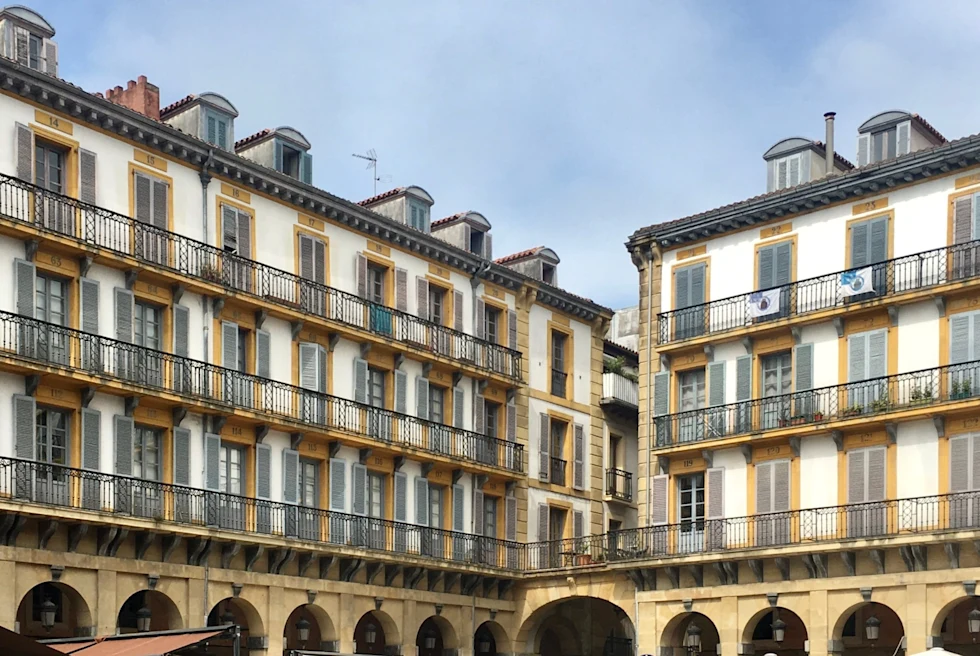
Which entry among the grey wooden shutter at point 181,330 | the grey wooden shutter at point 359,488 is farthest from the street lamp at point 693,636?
the grey wooden shutter at point 181,330

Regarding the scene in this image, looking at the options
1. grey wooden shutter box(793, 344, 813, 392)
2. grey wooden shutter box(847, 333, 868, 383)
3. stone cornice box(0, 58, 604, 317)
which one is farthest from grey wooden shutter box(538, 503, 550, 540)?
grey wooden shutter box(847, 333, 868, 383)

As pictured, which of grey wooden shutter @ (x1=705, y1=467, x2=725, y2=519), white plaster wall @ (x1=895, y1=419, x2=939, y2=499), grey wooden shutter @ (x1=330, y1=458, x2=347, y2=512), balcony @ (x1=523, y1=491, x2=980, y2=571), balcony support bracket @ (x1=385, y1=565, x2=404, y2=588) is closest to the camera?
balcony @ (x1=523, y1=491, x2=980, y2=571)

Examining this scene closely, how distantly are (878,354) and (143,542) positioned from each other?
18.0 meters

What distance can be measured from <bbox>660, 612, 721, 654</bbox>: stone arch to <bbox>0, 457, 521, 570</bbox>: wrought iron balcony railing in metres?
5.64

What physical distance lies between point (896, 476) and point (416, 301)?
14116 mm

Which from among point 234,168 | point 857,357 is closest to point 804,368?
point 857,357

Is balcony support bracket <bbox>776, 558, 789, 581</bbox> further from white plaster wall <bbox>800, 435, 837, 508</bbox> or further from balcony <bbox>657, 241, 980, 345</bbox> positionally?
balcony <bbox>657, 241, 980, 345</bbox>

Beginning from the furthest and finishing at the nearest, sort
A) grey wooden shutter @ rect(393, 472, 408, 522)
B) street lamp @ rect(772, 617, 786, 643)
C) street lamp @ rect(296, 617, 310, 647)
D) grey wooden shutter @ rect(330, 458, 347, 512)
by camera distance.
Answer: grey wooden shutter @ rect(393, 472, 408, 522) → grey wooden shutter @ rect(330, 458, 347, 512) → street lamp @ rect(296, 617, 310, 647) → street lamp @ rect(772, 617, 786, 643)

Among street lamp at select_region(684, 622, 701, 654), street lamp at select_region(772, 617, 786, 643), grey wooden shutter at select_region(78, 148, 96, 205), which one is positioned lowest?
street lamp at select_region(684, 622, 701, 654)

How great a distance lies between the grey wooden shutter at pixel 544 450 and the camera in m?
45.2

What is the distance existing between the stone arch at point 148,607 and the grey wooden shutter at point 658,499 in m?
13.3

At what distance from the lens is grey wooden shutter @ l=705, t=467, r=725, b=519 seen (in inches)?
1524

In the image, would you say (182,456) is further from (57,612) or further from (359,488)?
(359,488)

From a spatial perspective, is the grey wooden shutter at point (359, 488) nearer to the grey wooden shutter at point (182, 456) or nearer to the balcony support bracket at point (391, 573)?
the balcony support bracket at point (391, 573)
